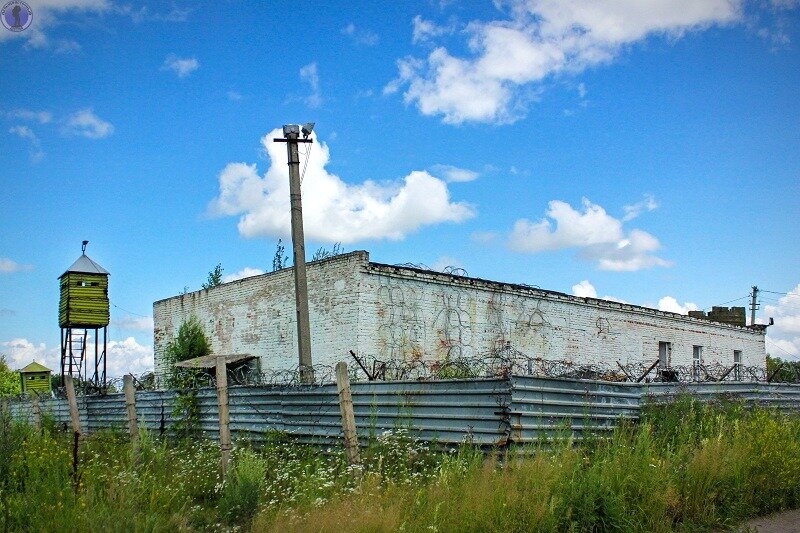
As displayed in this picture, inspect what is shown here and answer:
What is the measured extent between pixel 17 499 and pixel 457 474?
507cm

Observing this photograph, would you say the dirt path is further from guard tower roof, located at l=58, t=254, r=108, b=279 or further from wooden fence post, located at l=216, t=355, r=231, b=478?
guard tower roof, located at l=58, t=254, r=108, b=279

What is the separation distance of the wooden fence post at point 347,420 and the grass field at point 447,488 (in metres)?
0.21

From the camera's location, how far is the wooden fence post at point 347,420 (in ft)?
28.8

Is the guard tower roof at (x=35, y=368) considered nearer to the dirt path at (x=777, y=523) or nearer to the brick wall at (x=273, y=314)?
the brick wall at (x=273, y=314)

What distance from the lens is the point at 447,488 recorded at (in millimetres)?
7305

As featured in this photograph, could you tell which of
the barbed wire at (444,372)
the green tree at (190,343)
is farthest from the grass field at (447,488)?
the green tree at (190,343)

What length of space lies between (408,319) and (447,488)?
411 inches

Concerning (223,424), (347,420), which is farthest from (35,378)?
(347,420)

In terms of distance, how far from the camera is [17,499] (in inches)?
312

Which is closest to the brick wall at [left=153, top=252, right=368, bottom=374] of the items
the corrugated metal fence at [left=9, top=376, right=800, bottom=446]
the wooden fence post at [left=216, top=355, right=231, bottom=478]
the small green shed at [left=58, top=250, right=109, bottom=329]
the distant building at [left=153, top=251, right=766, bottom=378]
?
the distant building at [left=153, top=251, right=766, bottom=378]

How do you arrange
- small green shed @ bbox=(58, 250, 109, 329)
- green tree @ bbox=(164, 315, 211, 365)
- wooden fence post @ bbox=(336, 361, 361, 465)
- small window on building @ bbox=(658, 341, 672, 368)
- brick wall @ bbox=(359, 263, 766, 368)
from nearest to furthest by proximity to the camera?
wooden fence post @ bbox=(336, 361, 361, 465) → brick wall @ bbox=(359, 263, 766, 368) → green tree @ bbox=(164, 315, 211, 365) → small green shed @ bbox=(58, 250, 109, 329) → small window on building @ bbox=(658, 341, 672, 368)

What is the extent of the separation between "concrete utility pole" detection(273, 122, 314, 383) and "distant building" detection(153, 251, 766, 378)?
73.1 inches

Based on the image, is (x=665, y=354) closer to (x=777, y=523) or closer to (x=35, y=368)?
(x=777, y=523)

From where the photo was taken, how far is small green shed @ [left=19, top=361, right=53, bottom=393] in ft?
107
